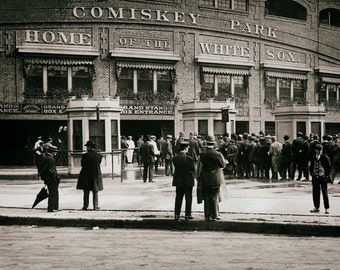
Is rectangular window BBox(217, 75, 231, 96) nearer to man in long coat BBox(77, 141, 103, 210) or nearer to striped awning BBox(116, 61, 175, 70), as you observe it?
striped awning BBox(116, 61, 175, 70)

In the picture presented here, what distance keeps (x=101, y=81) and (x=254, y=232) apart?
2180 centimetres

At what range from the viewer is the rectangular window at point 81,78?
101ft

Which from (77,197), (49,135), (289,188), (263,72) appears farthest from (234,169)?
(263,72)

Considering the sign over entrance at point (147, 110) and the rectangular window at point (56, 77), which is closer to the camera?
the rectangular window at point (56, 77)

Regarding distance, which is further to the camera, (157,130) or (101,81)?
(157,130)

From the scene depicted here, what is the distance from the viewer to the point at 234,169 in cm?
2153

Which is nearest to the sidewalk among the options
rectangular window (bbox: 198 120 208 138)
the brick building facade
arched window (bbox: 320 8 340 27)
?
rectangular window (bbox: 198 120 208 138)

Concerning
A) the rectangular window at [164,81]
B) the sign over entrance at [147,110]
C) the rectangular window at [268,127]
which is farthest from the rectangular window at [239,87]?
the sign over entrance at [147,110]

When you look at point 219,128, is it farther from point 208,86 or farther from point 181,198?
point 181,198

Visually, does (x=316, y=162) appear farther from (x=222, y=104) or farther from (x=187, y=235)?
(x=222, y=104)

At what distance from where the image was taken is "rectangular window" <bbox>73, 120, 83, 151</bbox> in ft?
72.6

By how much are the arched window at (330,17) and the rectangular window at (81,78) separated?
69.4 feet

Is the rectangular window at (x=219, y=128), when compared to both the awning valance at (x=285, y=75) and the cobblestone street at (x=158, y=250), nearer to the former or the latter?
the awning valance at (x=285, y=75)

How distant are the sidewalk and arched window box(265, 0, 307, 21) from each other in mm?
23240
